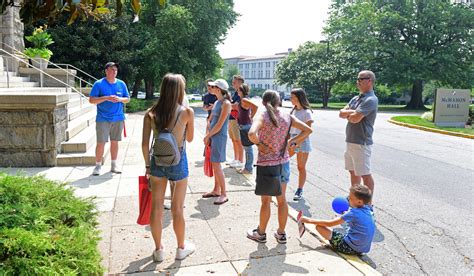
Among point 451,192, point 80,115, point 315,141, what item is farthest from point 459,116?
point 80,115

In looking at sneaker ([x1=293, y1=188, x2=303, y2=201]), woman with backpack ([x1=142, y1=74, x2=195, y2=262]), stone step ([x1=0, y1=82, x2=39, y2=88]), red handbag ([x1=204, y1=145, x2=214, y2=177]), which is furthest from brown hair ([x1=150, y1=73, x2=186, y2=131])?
stone step ([x1=0, y1=82, x2=39, y2=88])

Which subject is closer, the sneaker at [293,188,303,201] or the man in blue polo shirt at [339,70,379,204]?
the man in blue polo shirt at [339,70,379,204]

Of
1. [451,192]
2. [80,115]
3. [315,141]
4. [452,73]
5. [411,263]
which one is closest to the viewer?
[411,263]

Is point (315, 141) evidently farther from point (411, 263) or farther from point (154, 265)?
point (154, 265)

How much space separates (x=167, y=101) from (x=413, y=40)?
39982 millimetres

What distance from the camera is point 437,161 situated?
9.74m

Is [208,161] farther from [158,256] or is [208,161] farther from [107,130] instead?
[158,256]

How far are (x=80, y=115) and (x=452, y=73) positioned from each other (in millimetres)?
34302

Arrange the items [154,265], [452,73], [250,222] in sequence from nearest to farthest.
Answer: [154,265], [250,222], [452,73]

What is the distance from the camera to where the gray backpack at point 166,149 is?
137 inches

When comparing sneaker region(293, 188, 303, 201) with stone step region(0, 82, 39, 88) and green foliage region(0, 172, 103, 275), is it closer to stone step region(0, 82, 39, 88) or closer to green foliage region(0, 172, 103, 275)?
green foliage region(0, 172, 103, 275)

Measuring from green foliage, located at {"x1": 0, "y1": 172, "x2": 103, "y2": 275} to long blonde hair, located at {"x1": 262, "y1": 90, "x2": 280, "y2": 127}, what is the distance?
2084 mm

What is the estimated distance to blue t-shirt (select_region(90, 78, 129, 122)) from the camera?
6.86 m

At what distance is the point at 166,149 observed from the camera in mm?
3488
